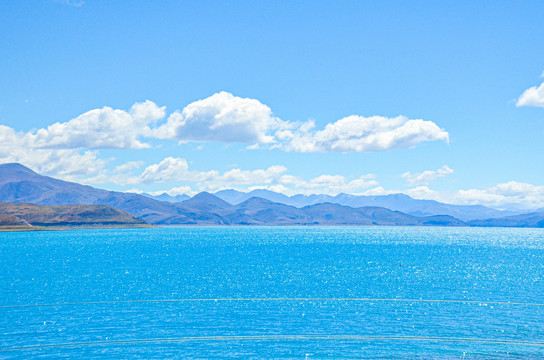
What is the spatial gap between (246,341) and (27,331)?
32533 mm

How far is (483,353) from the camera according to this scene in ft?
199

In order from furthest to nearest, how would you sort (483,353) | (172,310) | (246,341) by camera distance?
(172,310), (246,341), (483,353)

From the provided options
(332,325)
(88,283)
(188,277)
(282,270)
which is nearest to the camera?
(332,325)

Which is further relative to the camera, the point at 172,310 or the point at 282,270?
the point at 282,270

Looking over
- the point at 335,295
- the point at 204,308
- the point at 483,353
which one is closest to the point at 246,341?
the point at 204,308

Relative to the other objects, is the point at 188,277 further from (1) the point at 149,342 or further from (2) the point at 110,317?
(1) the point at 149,342

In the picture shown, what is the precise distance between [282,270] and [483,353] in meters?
94.2

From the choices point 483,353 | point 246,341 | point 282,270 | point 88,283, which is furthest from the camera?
point 282,270

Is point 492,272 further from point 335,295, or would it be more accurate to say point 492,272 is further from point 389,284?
point 335,295

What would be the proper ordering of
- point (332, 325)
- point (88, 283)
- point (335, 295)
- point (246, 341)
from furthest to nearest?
point (88, 283) → point (335, 295) → point (332, 325) → point (246, 341)

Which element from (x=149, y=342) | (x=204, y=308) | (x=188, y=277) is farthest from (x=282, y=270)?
(x=149, y=342)

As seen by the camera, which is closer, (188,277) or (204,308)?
(204,308)

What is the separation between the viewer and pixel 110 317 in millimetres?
79000

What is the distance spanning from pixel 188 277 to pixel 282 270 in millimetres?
32931
